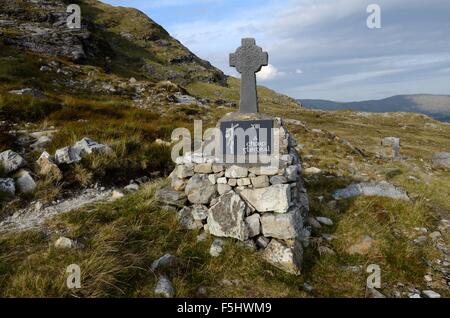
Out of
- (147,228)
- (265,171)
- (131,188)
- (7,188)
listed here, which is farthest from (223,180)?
→ (7,188)

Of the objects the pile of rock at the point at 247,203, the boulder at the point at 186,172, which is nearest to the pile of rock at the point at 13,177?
the pile of rock at the point at 247,203

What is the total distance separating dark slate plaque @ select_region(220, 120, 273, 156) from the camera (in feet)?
25.8

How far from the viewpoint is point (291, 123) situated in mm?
27891

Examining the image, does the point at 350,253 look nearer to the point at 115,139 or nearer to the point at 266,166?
the point at 266,166

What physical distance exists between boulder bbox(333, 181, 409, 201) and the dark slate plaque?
3.70 meters

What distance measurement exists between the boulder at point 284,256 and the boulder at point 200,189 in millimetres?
1823

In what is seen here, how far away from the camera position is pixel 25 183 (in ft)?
26.7

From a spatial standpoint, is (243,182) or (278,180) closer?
(278,180)

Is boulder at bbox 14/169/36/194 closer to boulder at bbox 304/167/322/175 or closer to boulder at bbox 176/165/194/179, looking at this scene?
boulder at bbox 176/165/194/179

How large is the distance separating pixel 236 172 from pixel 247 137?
109 cm

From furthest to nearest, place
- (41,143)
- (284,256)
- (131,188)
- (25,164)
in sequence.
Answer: (41,143)
(131,188)
(25,164)
(284,256)

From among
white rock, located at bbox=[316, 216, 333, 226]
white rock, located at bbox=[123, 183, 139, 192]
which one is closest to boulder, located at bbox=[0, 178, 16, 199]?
white rock, located at bbox=[123, 183, 139, 192]

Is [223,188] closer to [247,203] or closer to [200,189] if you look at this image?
[200,189]

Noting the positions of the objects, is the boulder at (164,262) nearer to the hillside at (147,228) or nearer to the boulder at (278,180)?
the hillside at (147,228)
